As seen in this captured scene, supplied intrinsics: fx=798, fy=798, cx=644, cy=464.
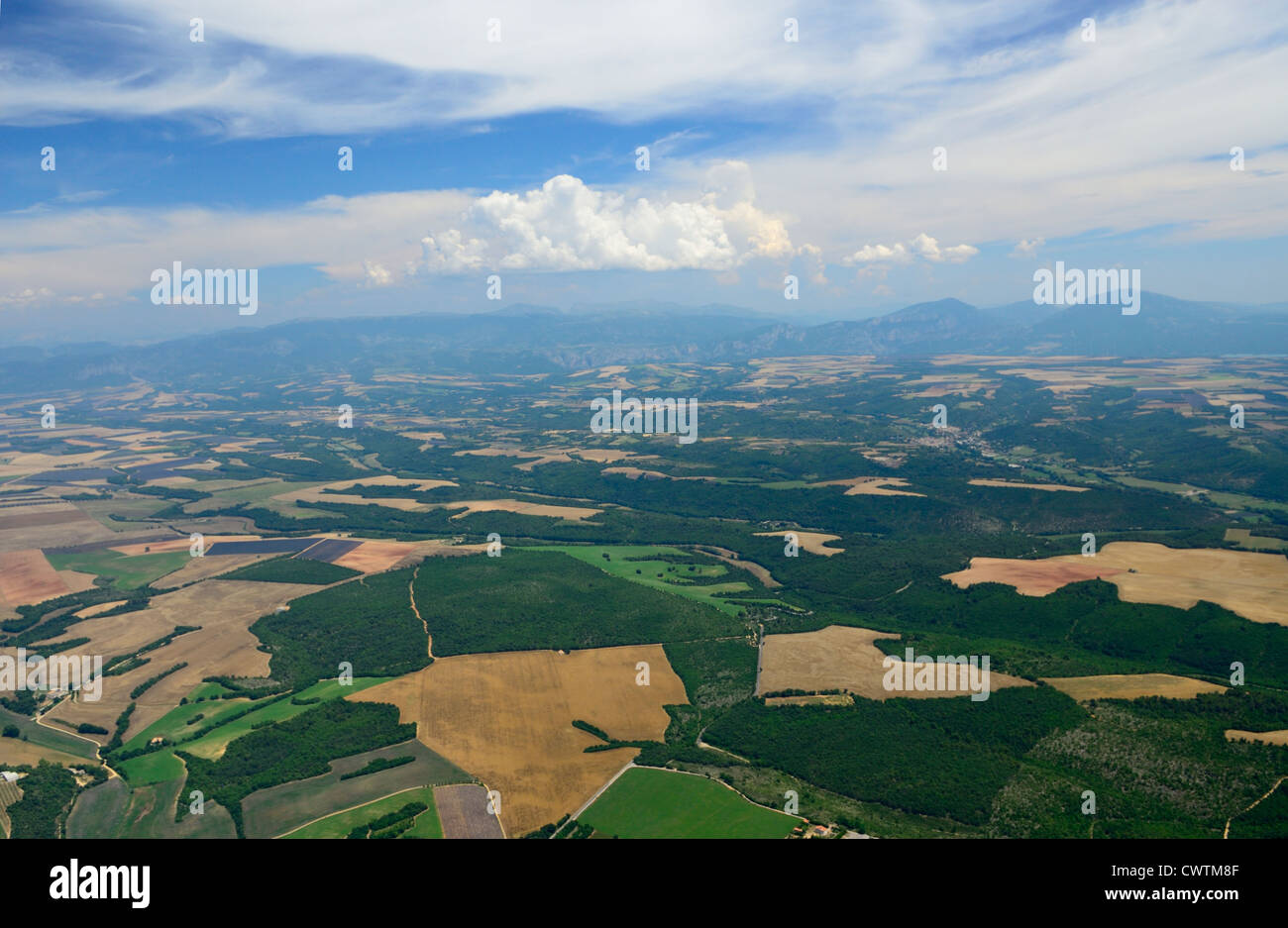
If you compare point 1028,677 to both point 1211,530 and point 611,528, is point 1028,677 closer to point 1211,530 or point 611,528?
point 1211,530

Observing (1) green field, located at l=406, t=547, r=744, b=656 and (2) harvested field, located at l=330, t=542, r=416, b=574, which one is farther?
(2) harvested field, located at l=330, t=542, r=416, b=574

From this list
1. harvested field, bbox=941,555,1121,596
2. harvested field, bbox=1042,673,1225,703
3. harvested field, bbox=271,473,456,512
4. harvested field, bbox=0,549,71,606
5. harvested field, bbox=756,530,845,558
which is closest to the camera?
harvested field, bbox=1042,673,1225,703

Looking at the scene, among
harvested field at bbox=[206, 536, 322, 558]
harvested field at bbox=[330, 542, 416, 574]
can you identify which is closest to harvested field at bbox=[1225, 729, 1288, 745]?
harvested field at bbox=[330, 542, 416, 574]

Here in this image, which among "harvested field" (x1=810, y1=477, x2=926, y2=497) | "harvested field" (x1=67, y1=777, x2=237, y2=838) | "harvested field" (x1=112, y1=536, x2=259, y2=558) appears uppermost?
"harvested field" (x1=810, y1=477, x2=926, y2=497)

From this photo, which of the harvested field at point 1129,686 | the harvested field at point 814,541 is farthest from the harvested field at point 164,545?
the harvested field at point 1129,686

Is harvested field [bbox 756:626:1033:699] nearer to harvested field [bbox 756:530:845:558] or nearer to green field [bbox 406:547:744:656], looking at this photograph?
green field [bbox 406:547:744:656]

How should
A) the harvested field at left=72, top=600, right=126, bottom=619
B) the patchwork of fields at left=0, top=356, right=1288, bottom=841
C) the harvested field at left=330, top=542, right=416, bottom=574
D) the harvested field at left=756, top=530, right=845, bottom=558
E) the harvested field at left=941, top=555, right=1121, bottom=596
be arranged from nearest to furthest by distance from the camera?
the patchwork of fields at left=0, top=356, right=1288, bottom=841
the harvested field at left=941, top=555, right=1121, bottom=596
the harvested field at left=72, top=600, right=126, bottom=619
the harvested field at left=330, top=542, right=416, bottom=574
the harvested field at left=756, top=530, right=845, bottom=558
